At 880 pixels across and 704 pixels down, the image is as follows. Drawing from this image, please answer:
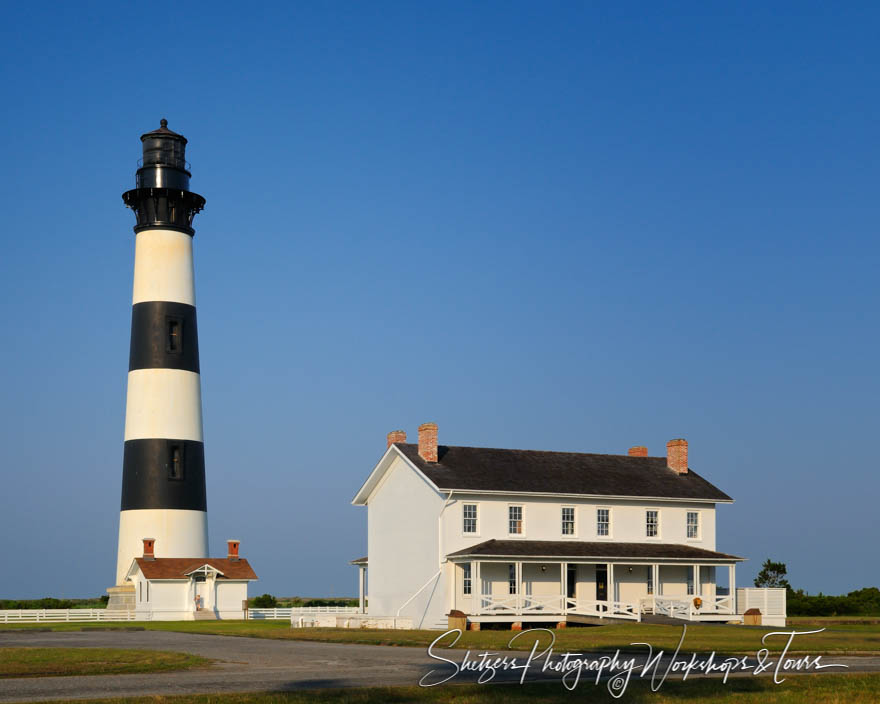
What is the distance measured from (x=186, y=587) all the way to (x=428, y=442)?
48.7 feet

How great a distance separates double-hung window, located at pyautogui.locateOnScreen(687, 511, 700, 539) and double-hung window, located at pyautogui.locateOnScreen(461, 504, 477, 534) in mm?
9489

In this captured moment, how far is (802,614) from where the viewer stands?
50.2 meters

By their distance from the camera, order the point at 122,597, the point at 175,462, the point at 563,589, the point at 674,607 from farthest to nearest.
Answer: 1. the point at 122,597
2. the point at 175,462
3. the point at 674,607
4. the point at 563,589

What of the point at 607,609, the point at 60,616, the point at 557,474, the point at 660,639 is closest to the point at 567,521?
the point at 557,474

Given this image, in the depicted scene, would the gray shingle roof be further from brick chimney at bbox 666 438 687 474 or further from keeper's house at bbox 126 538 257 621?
A: keeper's house at bbox 126 538 257 621

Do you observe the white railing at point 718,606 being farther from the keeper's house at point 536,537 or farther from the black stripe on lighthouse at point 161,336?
the black stripe on lighthouse at point 161,336

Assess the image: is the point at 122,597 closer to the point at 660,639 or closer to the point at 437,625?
the point at 437,625

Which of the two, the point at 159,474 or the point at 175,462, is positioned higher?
the point at 175,462

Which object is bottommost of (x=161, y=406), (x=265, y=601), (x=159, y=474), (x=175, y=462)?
(x=265, y=601)

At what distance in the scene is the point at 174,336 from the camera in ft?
167

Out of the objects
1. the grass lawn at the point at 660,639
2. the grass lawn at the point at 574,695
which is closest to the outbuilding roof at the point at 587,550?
the grass lawn at the point at 660,639

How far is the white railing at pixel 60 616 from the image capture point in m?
50.1

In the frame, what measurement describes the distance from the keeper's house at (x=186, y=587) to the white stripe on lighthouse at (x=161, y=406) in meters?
4.73

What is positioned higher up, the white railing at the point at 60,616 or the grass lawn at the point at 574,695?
the grass lawn at the point at 574,695
